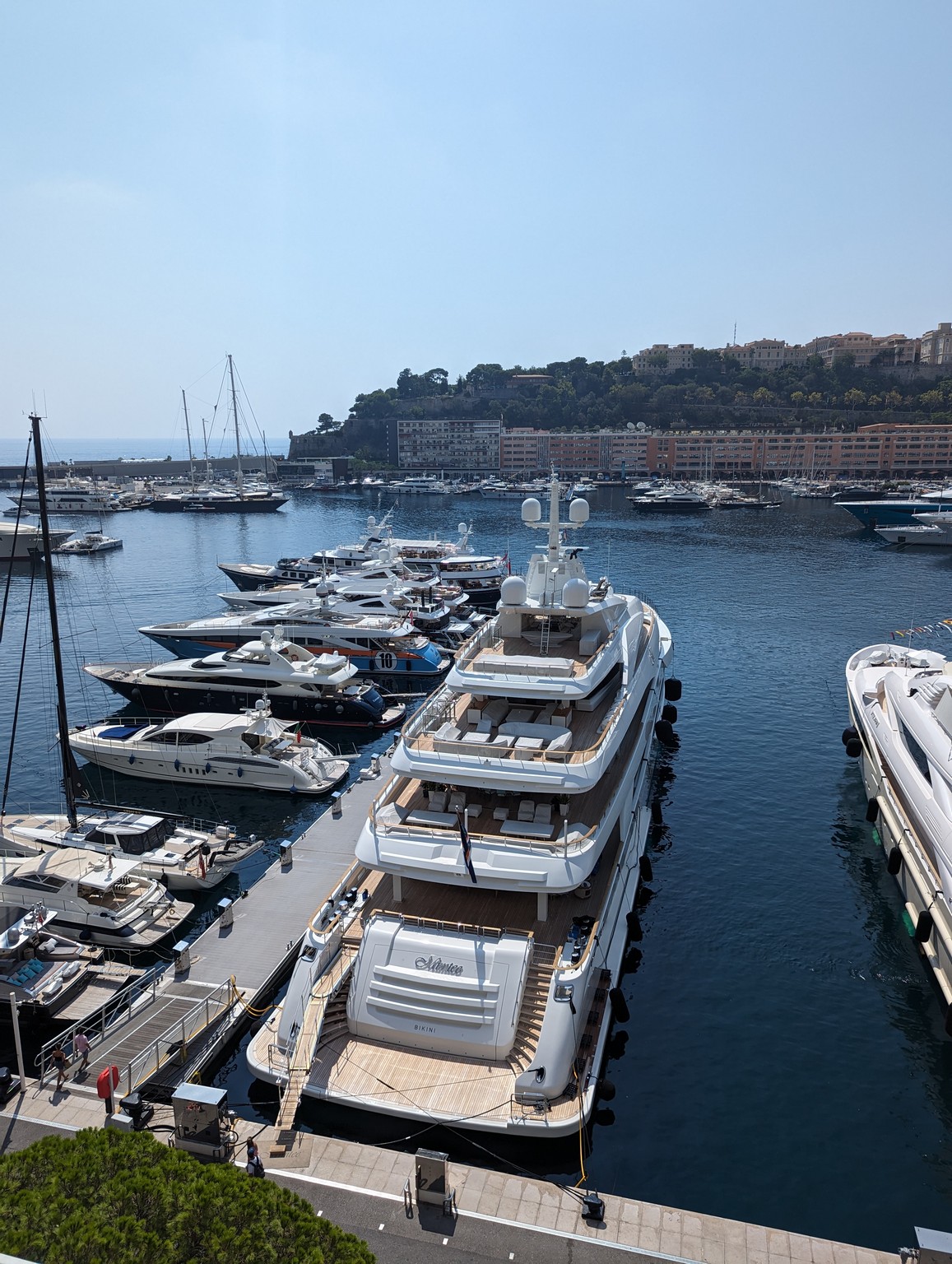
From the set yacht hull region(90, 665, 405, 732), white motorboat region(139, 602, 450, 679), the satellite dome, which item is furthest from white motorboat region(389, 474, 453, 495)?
the satellite dome

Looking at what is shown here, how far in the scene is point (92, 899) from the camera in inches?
980

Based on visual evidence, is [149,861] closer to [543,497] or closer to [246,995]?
[246,995]

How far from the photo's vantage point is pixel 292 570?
244ft

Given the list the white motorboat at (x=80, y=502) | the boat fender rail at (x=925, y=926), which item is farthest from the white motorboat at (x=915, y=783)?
the white motorboat at (x=80, y=502)

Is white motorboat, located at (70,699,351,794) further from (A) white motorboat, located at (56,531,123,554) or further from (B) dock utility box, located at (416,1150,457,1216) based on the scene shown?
(A) white motorboat, located at (56,531,123,554)

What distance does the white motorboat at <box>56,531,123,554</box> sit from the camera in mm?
108438

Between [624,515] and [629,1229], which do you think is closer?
[629,1229]

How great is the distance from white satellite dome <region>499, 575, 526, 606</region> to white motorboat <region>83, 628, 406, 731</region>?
16.5 metres

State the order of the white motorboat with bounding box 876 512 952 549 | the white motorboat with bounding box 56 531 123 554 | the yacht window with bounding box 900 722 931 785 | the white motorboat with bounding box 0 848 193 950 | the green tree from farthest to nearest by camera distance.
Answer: the white motorboat with bounding box 56 531 123 554, the white motorboat with bounding box 876 512 952 549, the yacht window with bounding box 900 722 931 785, the white motorboat with bounding box 0 848 193 950, the green tree

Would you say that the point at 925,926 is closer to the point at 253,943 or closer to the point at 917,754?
the point at 917,754

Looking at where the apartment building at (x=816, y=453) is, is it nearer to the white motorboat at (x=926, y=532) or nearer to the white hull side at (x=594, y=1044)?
the white motorboat at (x=926, y=532)

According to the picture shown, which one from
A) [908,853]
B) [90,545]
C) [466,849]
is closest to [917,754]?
[908,853]

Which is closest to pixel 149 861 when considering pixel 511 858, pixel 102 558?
pixel 511 858

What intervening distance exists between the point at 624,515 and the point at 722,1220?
136 meters
